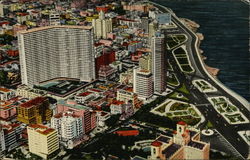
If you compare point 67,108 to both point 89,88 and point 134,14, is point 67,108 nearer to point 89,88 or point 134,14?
point 89,88

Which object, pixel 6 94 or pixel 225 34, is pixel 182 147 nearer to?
pixel 6 94

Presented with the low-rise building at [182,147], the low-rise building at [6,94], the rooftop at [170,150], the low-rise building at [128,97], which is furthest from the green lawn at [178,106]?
the low-rise building at [6,94]

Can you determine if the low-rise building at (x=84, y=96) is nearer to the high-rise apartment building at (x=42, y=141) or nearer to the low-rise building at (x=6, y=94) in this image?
the low-rise building at (x=6, y=94)

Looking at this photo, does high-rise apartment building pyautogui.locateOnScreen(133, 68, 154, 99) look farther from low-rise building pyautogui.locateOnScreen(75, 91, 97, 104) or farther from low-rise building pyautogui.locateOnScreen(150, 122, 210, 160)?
low-rise building pyautogui.locateOnScreen(150, 122, 210, 160)

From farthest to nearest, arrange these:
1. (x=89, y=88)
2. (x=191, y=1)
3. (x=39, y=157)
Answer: (x=191, y=1), (x=89, y=88), (x=39, y=157)

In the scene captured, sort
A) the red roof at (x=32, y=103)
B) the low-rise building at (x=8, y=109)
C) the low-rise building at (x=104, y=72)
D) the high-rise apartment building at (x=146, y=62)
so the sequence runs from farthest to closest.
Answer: the low-rise building at (x=104, y=72), the high-rise apartment building at (x=146, y=62), the low-rise building at (x=8, y=109), the red roof at (x=32, y=103)

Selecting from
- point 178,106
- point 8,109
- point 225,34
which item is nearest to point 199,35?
point 225,34

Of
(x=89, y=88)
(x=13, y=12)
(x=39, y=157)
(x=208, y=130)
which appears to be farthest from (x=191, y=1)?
(x=39, y=157)
